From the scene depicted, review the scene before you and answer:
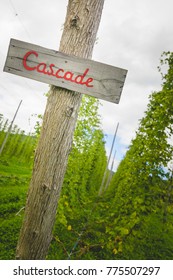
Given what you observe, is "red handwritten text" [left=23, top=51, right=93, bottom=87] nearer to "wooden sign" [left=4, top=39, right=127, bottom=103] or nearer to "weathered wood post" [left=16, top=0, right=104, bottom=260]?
"wooden sign" [left=4, top=39, right=127, bottom=103]

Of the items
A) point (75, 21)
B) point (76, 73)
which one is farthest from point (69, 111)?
point (75, 21)

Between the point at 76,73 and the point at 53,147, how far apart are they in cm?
64

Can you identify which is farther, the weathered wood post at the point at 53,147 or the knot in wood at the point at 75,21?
the knot in wood at the point at 75,21

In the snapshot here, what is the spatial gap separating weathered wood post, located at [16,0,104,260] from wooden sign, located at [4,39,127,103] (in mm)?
100

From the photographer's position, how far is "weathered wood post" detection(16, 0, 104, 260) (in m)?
1.69

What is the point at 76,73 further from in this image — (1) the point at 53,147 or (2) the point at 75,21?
(1) the point at 53,147

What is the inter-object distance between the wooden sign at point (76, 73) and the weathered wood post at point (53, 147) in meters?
0.10

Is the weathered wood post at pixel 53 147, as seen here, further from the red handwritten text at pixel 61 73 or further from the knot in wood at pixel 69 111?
the red handwritten text at pixel 61 73

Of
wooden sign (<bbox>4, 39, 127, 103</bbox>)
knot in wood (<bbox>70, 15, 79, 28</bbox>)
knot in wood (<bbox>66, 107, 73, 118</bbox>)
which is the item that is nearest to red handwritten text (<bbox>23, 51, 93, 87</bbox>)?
wooden sign (<bbox>4, 39, 127, 103</bbox>)

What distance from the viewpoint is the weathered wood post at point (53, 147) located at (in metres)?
1.69

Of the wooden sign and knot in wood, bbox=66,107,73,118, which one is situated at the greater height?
the wooden sign

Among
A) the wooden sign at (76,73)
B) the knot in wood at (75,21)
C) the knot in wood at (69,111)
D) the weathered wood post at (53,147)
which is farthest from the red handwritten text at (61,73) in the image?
the knot in wood at (75,21)
